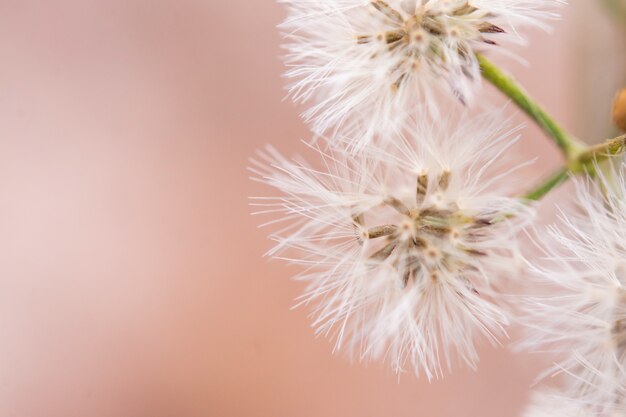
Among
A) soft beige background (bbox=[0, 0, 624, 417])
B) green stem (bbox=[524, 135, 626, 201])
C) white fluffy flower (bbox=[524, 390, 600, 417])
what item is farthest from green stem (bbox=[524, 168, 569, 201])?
soft beige background (bbox=[0, 0, 624, 417])

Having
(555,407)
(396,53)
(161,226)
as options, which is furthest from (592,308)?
(161,226)

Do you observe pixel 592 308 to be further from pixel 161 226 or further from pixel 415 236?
pixel 161 226

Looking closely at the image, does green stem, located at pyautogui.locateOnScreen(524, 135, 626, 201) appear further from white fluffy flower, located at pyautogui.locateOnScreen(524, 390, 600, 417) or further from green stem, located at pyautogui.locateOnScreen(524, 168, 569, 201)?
white fluffy flower, located at pyautogui.locateOnScreen(524, 390, 600, 417)

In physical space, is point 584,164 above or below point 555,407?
above

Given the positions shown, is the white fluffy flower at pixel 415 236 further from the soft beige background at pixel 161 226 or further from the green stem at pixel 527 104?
the soft beige background at pixel 161 226

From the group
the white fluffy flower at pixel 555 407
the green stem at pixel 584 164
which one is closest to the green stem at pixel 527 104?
the green stem at pixel 584 164

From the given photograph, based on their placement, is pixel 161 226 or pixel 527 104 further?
pixel 161 226

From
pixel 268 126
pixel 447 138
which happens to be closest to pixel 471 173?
pixel 447 138
